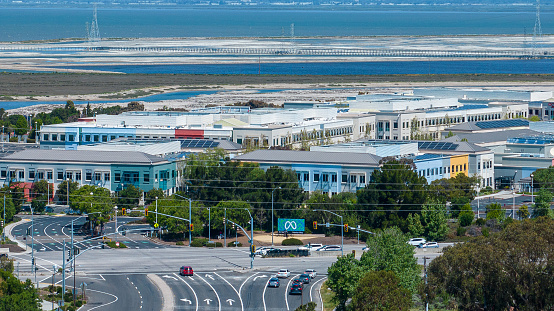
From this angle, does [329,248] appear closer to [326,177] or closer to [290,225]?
[290,225]

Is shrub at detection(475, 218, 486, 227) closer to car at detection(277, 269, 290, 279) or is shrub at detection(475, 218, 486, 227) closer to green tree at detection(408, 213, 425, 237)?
green tree at detection(408, 213, 425, 237)

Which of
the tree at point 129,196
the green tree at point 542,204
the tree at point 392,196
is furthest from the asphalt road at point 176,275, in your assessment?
the green tree at point 542,204

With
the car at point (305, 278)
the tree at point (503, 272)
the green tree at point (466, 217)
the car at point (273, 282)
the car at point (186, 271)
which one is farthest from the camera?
the green tree at point (466, 217)

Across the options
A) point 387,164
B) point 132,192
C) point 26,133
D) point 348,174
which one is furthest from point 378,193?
point 26,133

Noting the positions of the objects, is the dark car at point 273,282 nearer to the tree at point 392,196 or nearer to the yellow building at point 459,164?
the tree at point 392,196

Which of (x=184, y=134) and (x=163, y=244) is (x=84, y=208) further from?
(x=184, y=134)

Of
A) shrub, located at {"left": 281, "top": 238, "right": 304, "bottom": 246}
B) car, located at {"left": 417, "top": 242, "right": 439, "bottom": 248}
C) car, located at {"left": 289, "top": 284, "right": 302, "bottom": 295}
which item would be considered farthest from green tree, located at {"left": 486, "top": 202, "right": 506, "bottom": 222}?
car, located at {"left": 289, "top": 284, "right": 302, "bottom": 295}

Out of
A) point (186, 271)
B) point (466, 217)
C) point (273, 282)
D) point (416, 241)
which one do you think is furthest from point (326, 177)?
point (273, 282)
